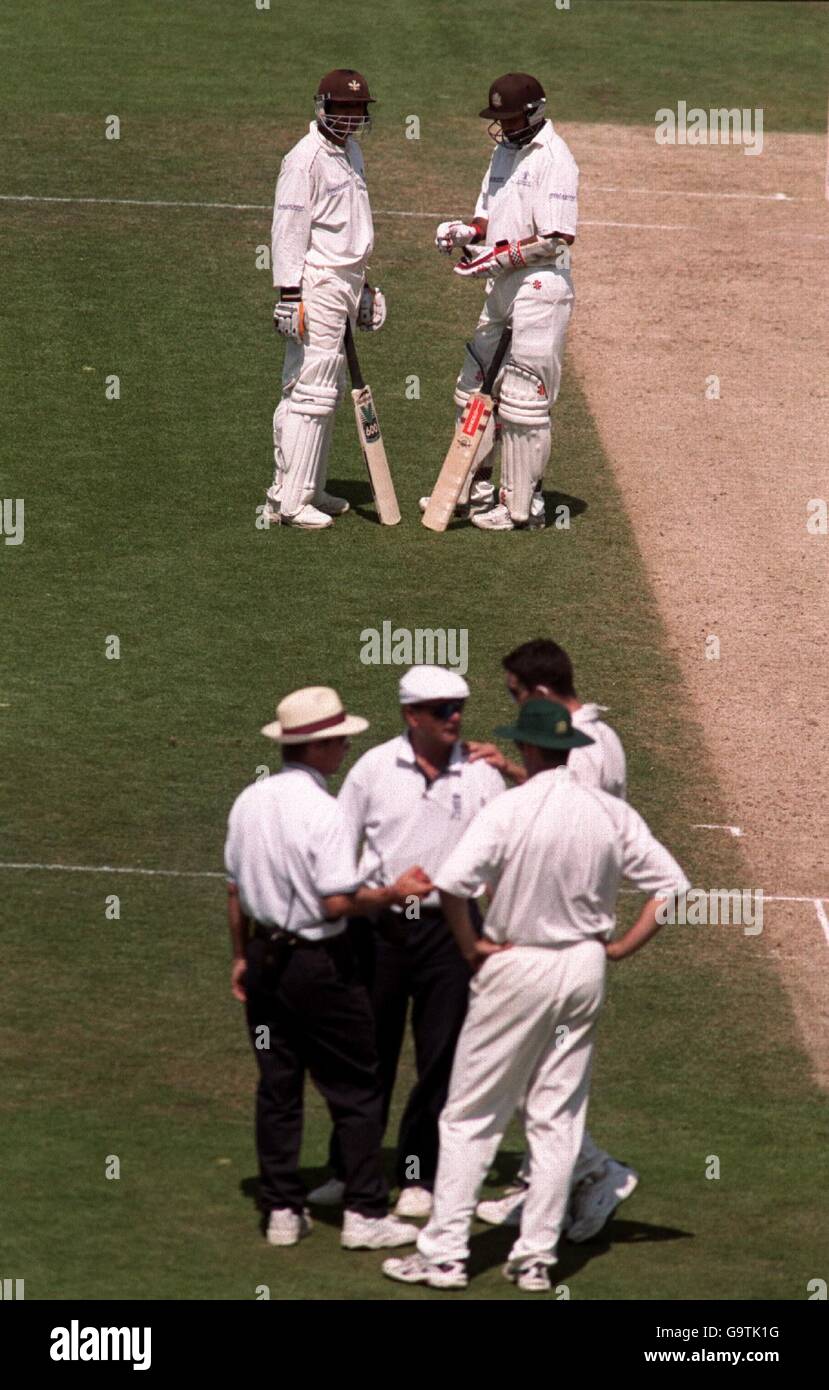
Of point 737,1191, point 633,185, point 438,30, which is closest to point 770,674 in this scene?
point 737,1191

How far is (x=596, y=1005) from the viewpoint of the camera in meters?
7.93

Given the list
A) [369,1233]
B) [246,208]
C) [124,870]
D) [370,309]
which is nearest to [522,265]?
[370,309]

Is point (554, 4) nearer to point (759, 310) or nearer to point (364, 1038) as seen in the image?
point (759, 310)

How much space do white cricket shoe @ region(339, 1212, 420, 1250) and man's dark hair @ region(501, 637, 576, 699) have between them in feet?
6.49

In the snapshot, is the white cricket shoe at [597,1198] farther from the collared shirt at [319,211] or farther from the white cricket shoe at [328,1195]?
the collared shirt at [319,211]

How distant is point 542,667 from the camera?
8.21m

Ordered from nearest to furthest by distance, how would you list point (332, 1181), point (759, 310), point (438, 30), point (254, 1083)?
point (332, 1181) < point (254, 1083) < point (759, 310) < point (438, 30)

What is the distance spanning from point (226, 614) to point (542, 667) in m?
6.23

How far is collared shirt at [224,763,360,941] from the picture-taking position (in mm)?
7945

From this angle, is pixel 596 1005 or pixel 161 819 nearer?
pixel 596 1005

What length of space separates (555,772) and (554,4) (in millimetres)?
20290

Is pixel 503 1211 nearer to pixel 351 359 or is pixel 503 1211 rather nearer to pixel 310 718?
pixel 310 718

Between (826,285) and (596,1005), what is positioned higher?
(596,1005)

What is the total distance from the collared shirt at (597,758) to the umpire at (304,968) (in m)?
0.87
